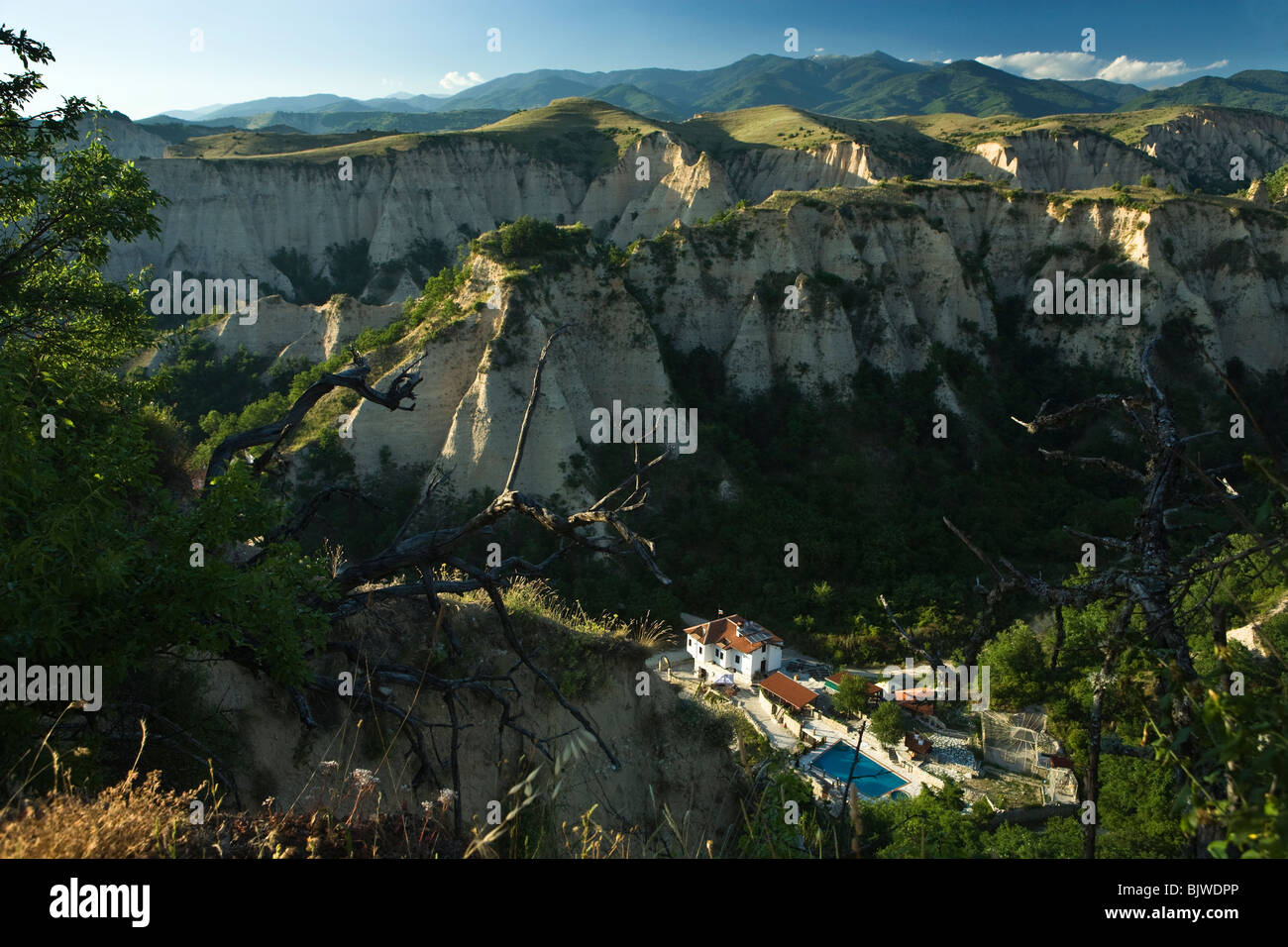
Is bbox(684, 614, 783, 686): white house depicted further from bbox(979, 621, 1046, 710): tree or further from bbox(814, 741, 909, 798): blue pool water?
bbox(979, 621, 1046, 710): tree

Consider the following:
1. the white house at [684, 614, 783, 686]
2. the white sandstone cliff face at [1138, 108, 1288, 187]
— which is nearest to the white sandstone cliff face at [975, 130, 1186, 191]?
the white sandstone cliff face at [1138, 108, 1288, 187]

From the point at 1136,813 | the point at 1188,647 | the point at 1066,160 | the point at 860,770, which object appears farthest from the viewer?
the point at 1066,160

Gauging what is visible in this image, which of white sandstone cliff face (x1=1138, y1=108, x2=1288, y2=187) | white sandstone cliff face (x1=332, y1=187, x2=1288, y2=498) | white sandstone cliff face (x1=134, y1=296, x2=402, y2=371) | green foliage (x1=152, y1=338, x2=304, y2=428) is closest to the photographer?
white sandstone cliff face (x1=332, y1=187, x2=1288, y2=498)

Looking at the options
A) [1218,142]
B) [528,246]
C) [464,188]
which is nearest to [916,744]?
[528,246]

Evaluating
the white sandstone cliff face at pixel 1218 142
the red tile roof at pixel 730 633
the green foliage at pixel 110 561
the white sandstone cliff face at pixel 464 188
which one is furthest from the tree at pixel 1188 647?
the white sandstone cliff face at pixel 1218 142

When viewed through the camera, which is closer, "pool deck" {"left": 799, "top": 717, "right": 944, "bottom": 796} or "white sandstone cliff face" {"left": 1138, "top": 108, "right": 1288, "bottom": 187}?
"pool deck" {"left": 799, "top": 717, "right": 944, "bottom": 796}

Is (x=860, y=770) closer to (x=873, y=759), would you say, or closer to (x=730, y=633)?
(x=873, y=759)

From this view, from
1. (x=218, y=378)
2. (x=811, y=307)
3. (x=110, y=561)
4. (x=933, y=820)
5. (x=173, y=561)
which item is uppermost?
(x=811, y=307)

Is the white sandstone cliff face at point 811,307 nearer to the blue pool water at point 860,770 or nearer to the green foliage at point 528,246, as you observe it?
the green foliage at point 528,246
